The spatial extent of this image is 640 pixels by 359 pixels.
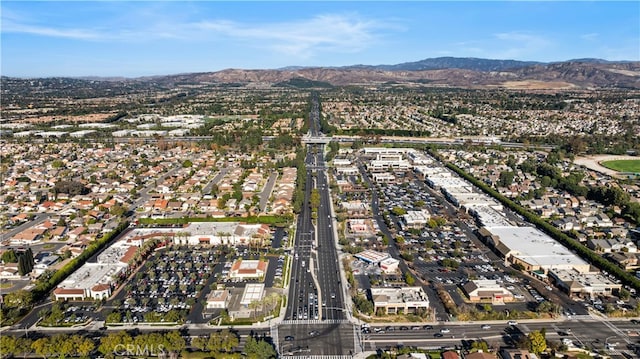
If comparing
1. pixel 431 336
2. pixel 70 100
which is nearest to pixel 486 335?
pixel 431 336

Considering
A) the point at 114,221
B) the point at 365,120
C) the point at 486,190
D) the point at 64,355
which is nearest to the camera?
the point at 64,355

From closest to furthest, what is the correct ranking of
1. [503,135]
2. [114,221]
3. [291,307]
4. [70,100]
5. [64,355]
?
[64,355] → [291,307] → [114,221] → [503,135] → [70,100]

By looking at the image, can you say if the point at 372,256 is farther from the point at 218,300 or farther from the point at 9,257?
the point at 9,257

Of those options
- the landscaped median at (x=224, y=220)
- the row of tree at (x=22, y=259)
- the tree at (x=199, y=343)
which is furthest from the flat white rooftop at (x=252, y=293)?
the row of tree at (x=22, y=259)

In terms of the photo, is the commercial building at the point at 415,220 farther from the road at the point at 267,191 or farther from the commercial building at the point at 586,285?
the road at the point at 267,191

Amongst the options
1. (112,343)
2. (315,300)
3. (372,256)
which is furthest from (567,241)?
(112,343)

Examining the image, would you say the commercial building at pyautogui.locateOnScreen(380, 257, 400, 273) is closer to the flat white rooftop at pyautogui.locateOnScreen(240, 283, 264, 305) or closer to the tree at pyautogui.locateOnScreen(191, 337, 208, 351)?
the flat white rooftop at pyautogui.locateOnScreen(240, 283, 264, 305)

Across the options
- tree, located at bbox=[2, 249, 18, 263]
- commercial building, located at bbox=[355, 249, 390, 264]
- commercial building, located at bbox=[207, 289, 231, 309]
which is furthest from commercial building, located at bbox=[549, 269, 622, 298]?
tree, located at bbox=[2, 249, 18, 263]

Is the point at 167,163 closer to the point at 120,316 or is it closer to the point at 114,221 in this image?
the point at 114,221
